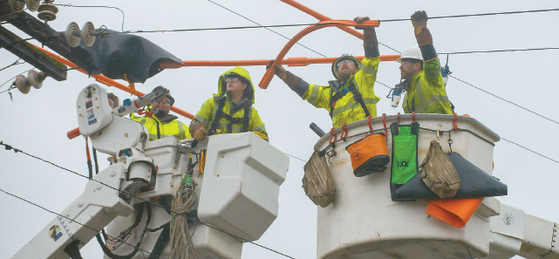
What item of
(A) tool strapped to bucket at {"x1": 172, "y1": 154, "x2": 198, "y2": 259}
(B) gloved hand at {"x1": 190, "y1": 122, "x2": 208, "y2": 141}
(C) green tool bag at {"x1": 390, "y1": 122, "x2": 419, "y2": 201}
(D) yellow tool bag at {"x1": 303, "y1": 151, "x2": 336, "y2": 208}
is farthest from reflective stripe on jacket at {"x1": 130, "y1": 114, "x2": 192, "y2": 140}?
(C) green tool bag at {"x1": 390, "y1": 122, "x2": 419, "y2": 201}

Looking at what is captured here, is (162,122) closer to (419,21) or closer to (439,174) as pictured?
(419,21)

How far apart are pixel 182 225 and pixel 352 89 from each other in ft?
8.33

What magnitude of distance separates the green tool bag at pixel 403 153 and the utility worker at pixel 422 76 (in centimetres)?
65

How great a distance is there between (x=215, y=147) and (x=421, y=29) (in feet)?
8.49

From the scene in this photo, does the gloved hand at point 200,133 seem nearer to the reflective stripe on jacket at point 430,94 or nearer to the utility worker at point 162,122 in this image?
the utility worker at point 162,122

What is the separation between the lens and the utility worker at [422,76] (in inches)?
398

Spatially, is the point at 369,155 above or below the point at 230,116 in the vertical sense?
below

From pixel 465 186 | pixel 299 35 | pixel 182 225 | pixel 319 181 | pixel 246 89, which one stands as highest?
pixel 299 35

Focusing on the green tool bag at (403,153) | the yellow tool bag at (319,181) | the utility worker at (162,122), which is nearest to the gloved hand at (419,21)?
the green tool bag at (403,153)

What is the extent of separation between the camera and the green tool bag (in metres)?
9.73

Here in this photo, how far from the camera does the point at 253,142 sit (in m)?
10.3

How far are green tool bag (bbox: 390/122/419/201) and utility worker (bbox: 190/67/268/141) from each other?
6.03 feet

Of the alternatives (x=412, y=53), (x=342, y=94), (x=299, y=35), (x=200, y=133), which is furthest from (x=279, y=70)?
(x=412, y=53)

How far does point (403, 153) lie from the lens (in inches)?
388
